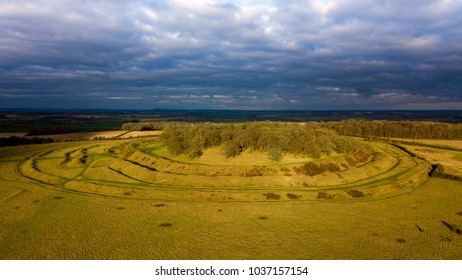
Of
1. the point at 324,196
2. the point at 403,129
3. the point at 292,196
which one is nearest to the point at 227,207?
the point at 292,196

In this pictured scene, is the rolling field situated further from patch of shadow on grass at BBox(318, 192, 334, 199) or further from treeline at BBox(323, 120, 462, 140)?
treeline at BBox(323, 120, 462, 140)

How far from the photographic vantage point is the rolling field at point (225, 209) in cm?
2530

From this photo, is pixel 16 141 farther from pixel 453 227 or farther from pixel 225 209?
pixel 453 227

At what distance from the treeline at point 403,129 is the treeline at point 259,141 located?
67.8 metres

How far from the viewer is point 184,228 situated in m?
29.6

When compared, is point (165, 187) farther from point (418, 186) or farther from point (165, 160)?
point (418, 186)

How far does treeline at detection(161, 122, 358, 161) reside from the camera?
54.2 m

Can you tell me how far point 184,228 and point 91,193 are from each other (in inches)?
799

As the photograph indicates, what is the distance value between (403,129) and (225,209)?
367 feet

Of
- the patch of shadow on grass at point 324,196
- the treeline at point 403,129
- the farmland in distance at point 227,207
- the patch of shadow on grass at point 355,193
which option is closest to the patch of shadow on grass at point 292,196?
the farmland in distance at point 227,207

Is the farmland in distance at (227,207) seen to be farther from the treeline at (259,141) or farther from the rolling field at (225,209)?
the treeline at (259,141)

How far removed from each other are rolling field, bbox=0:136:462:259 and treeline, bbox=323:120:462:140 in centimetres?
6555

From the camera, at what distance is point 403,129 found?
120m

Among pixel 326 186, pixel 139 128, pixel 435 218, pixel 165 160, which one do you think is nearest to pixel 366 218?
pixel 435 218
